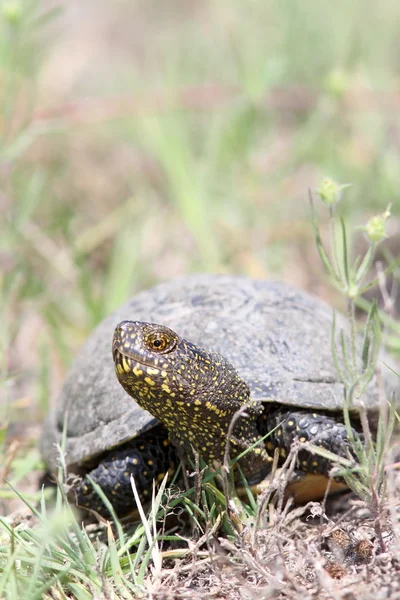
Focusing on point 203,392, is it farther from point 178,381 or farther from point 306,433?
point 306,433

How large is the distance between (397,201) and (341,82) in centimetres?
92

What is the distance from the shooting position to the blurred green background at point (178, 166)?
4289 mm

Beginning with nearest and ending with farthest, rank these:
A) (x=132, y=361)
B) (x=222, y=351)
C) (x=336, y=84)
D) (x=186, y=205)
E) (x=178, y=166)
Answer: (x=132, y=361) < (x=222, y=351) < (x=336, y=84) < (x=186, y=205) < (x=178, y=166)

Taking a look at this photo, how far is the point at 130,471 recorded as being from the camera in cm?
261

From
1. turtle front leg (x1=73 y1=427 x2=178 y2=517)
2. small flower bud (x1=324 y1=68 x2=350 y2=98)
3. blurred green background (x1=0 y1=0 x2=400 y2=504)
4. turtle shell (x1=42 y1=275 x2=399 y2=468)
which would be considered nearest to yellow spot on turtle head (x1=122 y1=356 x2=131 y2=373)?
turtle shell (x1=42 y1=275 x2=399 y2=468)

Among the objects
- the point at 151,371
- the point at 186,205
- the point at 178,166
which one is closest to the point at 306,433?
the point at 151,371

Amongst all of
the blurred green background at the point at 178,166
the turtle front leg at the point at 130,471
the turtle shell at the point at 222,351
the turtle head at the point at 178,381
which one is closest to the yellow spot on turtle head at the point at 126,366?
the turtle head at the point at 178,381

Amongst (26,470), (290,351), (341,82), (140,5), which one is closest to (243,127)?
(341,82)

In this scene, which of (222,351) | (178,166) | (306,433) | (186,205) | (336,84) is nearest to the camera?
(306,433)

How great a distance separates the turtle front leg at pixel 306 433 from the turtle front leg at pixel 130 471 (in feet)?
1.28

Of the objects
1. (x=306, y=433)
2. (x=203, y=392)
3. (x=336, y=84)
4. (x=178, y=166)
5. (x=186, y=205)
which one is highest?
(x=336, y=84)

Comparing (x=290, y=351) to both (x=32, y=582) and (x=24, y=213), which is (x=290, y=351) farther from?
(x=24, y=213)

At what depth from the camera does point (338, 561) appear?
216 centimetres

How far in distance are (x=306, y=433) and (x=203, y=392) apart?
0.47m
